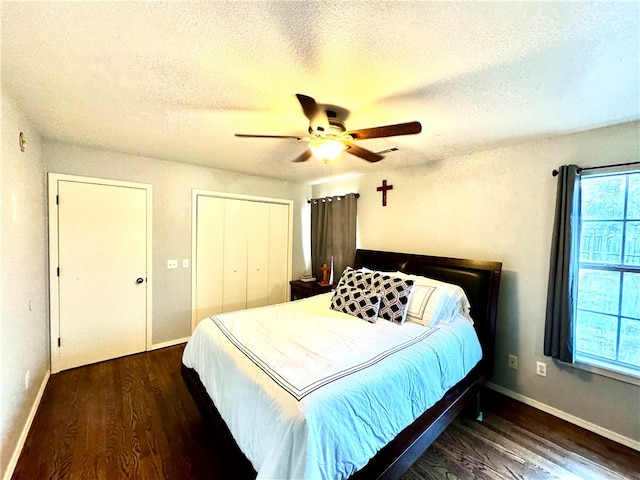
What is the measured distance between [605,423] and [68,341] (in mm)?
4780

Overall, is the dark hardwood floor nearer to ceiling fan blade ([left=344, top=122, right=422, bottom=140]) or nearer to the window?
the window

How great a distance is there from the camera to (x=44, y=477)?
62.2 inches

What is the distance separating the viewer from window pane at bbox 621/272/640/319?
196 cm

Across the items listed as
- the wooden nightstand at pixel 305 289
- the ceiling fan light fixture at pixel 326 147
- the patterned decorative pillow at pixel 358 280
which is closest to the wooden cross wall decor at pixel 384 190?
the patterned decorative pillow at pixel 358 280

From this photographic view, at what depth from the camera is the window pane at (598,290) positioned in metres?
2.06

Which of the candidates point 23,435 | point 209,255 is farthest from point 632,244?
point 23,435

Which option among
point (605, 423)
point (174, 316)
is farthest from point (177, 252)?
point (605, 423)

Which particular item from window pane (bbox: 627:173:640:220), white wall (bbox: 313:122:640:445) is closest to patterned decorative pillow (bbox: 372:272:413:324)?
white wall (bbox: 313:122:640:445)

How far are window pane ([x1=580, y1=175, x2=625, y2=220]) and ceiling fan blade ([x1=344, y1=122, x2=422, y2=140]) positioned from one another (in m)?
1.66

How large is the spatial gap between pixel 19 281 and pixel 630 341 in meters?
4.40

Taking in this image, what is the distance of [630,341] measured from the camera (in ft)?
6.54

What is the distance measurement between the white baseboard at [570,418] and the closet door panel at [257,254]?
3.04m

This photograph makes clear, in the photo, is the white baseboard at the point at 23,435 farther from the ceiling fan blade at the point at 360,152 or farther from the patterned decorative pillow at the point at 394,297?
the ceiling fan blade at the point at 360,152

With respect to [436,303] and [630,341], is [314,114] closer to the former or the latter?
[436,303]
